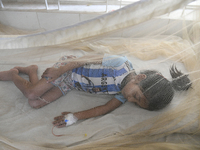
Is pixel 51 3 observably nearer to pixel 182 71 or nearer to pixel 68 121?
pixel 68 121

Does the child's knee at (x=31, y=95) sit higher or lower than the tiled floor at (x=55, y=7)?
lower

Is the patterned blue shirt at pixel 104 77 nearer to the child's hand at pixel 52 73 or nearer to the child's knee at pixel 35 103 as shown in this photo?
the child's hand at pixel 52 73

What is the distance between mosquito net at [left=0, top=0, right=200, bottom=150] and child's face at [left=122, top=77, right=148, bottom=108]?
65 millimetres

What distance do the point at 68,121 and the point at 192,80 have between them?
77 centimetres

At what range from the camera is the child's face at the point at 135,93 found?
89 cm

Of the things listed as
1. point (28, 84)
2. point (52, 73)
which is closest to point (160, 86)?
point (52, 73)

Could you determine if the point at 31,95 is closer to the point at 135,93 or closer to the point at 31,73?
the point at 31,73

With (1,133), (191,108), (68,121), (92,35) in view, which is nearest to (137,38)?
(92,35)

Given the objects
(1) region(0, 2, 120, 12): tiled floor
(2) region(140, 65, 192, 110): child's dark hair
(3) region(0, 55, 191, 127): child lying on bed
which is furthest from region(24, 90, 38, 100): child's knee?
(1) region(0, 2, 120, 12): tiled floor

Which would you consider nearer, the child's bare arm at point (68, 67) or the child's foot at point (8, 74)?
the child's bare arm at point (68, 67)

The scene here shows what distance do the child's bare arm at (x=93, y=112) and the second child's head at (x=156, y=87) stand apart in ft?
0.69

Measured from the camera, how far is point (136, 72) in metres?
0.88

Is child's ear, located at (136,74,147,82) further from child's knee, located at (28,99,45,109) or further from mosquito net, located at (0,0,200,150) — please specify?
child's knee, located at (28,99,45,109)

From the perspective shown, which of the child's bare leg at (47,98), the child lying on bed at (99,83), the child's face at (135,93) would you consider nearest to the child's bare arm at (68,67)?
the child lying on bed at (99,83)
